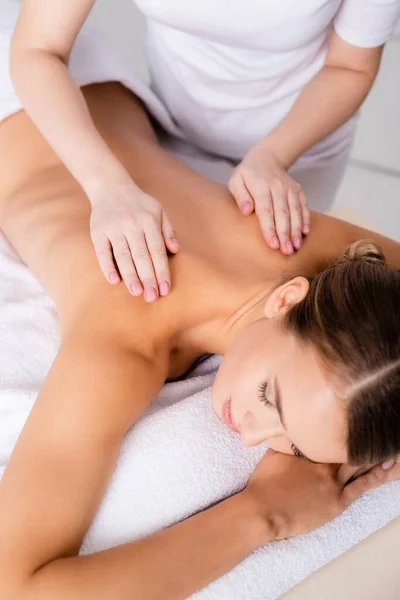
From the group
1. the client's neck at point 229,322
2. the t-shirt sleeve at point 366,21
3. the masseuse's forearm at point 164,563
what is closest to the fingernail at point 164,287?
the client's neck at point 229,322

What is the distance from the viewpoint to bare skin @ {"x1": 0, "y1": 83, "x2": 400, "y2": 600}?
0.92m

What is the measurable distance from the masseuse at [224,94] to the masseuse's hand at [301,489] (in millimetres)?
340

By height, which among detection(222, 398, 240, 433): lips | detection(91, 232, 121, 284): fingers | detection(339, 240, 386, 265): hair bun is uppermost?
detection(339, 240, 386, 265): hair bun

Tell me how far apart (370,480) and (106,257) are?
55 centimetres

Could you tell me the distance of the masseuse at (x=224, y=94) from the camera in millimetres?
1128

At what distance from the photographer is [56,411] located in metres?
0.99

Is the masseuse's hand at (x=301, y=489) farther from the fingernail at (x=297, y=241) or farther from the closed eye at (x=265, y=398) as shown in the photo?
the fingernail at (x=297, y=241)

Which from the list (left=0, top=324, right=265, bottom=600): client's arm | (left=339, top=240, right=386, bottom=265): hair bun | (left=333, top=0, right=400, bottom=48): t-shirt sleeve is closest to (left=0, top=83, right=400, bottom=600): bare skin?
(left=0, top=324, right=265, bottom=600): client's arm

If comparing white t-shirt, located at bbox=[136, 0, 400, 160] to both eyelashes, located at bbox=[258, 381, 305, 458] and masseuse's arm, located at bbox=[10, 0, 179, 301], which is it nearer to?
masseuse's arm, located at bbox=[10, 0, 179, 301]

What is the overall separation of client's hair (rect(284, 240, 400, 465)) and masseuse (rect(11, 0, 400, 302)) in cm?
26

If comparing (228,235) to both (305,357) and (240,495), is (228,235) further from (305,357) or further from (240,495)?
(240,495)

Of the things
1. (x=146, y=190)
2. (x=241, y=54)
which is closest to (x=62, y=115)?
(x=146, y=190)

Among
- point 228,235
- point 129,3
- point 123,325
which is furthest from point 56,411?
point 129,3

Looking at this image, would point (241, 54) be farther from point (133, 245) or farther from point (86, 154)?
point (133, 245)
